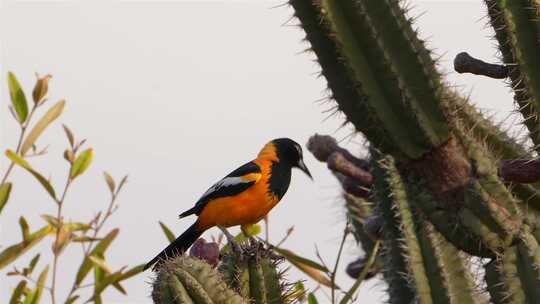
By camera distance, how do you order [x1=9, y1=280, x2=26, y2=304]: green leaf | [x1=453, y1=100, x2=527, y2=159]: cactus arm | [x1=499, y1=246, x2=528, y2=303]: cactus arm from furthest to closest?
[x1=453, y1=100, x2=527, y2=159]: cactus arm, [x1=9, y1=280, x2=26, y2=304]: green leaf, [x1=499, y1=246, x2=528, y2=303]: cactus arm

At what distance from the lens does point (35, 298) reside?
4.03 m

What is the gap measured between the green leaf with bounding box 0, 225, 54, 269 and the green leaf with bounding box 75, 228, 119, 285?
0.20 metres

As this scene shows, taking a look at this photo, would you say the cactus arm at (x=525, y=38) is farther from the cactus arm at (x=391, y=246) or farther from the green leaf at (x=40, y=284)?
the green leaf at (x=40, y=284)

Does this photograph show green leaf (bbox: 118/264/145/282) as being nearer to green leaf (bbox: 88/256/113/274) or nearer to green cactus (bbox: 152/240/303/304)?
green leaf (bbox: 88/256/113/274)

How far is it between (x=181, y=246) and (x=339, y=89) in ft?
8.32

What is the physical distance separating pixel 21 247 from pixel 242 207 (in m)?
1.57

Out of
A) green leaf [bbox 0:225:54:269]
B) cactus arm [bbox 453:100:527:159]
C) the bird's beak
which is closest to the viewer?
cactus arm [bbox 453:100:527:159]

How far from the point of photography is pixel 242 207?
227 inches

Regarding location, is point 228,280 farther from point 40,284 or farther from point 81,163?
point 81,163

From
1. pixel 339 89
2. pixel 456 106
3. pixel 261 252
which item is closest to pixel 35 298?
pixel 261 252

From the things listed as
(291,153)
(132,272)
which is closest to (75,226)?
(132,272)

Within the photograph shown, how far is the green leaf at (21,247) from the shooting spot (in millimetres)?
4414

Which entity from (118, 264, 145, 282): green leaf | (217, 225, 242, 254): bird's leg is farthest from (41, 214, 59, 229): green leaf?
(217, 225, 242, 254): bird's leg

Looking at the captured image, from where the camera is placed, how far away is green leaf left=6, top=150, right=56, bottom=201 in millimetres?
4391
